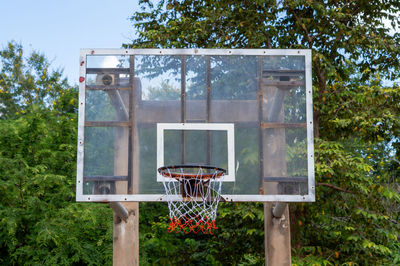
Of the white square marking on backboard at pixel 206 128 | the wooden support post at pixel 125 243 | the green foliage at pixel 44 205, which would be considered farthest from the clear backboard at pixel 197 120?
the green foliage at pixel 44 205

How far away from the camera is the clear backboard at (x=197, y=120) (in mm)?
4758

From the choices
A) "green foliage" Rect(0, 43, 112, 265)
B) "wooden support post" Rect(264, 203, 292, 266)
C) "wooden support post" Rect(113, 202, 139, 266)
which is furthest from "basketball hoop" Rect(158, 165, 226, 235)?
"green foliage" Rect(0, 43, 112, 265)

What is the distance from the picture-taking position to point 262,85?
501 centimetres

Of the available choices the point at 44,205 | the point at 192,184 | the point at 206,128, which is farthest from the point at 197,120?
the point at 44,205

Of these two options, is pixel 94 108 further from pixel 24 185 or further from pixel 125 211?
pixel 24 185

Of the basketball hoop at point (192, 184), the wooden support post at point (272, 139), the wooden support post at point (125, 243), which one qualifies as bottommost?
the wooden support post at point (125, 243)

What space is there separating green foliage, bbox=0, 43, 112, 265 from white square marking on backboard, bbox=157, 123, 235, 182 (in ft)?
11.0

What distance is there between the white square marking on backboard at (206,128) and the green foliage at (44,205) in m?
3.35

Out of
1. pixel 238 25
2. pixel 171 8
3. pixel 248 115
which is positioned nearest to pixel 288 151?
pixel 248 115

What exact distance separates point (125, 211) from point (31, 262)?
3.49m

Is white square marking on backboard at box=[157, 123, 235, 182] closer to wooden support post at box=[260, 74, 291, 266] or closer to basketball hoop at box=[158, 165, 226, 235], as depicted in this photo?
basketball hoop at box=[158, 165, 226, 235]

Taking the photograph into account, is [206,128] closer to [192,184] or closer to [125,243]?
[192,184]

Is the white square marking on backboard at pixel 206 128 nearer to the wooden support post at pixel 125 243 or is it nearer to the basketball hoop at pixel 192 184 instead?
the basketball hoop at pixel 192 184

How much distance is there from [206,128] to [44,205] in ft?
15.0
